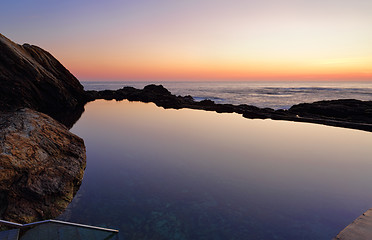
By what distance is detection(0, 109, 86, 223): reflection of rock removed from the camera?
5.55 m

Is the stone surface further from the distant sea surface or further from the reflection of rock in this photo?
the distant sea surface

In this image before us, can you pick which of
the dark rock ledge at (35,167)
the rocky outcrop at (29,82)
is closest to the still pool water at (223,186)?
the dark rock ledge at (35,167)

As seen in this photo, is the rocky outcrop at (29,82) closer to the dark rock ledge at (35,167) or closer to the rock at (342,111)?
the dark rock ledge at (35,167)

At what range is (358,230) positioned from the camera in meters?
5.39

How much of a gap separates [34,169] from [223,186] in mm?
6592

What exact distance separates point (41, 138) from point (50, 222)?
15.1 ft

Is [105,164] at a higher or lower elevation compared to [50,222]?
lower

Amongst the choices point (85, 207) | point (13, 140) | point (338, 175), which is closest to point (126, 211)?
point (85, 207)

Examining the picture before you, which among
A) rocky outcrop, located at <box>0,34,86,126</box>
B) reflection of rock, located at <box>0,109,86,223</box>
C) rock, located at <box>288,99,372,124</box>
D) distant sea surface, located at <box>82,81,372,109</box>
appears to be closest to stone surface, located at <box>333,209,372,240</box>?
reflection of rock, located at <box>0,109,86,223</box>

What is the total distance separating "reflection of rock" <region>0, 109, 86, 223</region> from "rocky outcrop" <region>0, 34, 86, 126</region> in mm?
11095

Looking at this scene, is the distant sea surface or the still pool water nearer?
the still pool water

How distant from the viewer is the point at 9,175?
5.72 meters

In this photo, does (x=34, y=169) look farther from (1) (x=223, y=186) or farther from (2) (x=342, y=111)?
(2) (x=342, y=111)

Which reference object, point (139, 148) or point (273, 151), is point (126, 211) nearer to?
point (139, 148)
